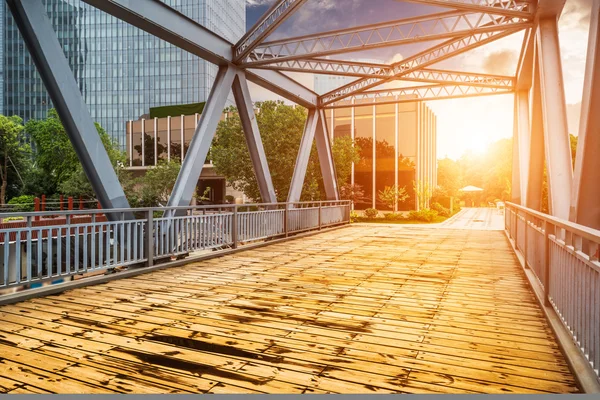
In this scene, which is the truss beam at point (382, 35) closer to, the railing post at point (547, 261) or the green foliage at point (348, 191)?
the railing post at point (547, 261)

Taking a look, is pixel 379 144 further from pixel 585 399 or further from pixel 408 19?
pixel 585 399

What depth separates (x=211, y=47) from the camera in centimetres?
960

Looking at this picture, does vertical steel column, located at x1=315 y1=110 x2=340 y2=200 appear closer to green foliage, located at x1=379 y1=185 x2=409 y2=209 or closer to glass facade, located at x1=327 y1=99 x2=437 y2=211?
green foliage, located at x1=379 y1=185 x2=409 y2=209

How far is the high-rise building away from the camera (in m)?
74.2

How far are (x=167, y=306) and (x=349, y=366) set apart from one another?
254 cm

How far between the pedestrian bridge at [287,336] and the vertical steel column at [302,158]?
24.8 ft

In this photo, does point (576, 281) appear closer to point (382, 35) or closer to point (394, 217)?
point (382, 35)

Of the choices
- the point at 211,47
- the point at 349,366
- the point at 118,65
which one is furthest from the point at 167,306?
the point at 118,65

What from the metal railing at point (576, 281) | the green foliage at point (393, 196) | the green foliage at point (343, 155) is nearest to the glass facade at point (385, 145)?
the green foliage at point (393, 196)

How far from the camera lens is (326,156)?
16.6 m

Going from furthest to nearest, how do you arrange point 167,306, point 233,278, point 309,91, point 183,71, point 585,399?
point 183,71, point 309,91, point 233,278, point 167,306, point 585,399

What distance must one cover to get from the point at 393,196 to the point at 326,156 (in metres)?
14.2

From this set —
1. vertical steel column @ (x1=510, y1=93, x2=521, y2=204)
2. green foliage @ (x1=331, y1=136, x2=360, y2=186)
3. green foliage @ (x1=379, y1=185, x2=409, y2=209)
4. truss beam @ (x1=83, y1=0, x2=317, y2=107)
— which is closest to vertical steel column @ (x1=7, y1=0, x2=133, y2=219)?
truss beam @ (x1=83, y1=0, x2=317, y2=107)

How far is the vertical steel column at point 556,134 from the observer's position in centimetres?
580
